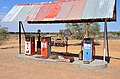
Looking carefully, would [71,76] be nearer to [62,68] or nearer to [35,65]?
[62,68]

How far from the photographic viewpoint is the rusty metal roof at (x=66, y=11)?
1438 centimetres

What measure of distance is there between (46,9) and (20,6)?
11.2ft

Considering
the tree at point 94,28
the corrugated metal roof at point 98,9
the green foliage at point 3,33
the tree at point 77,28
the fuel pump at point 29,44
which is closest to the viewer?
the corrugated metal roof at point 98,9

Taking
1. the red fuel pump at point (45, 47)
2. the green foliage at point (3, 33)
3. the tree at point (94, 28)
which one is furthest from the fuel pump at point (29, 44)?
the tree at point (94, 28)

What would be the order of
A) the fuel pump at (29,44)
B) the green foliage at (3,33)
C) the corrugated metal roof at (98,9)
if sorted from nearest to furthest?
the corrugated metal roof at (98,9) → the fuel pump at (29,44) → the green foliage at (3,33)

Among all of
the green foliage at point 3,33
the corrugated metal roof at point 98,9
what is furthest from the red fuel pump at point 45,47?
the green foliage at point 3,33

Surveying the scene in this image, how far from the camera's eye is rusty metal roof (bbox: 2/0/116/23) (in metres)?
14.4

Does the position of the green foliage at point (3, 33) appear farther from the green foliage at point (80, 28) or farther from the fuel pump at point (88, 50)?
the fuel pump at point (88, 50)

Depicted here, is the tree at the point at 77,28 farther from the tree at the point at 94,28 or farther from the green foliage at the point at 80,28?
the tree at the point at 94,28

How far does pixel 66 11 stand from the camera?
1598cm

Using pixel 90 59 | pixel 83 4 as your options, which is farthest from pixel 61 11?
pixel 90 59

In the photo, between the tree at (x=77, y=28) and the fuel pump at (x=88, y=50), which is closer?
the fuel pump at (x=88, y=50)

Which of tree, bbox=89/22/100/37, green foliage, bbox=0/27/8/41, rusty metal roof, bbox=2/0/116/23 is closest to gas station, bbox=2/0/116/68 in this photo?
rusty metal roof, bbox=2/0/116/23

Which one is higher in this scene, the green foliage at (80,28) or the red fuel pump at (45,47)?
the green foliage at (80,28)
